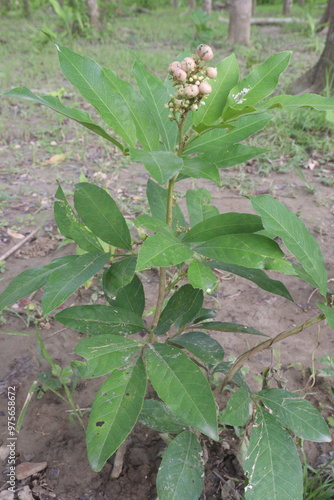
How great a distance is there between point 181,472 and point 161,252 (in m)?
0.65

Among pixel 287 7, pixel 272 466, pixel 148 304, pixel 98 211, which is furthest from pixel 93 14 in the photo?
pixel 272 466

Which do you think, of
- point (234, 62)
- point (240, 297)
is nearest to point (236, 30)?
point (240, 297)

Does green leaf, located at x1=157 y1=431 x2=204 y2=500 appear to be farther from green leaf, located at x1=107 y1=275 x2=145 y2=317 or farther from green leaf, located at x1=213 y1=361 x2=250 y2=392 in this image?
green leaf, located at x1=107 y1=275 x2=145 y2=317

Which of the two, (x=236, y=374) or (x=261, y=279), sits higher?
(x=261, y=279)

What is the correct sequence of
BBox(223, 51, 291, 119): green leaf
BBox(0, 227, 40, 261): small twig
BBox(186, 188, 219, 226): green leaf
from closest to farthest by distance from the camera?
BBox(223, 51, 291, 119): green leaf → BBox(186, 188, 219, 226): green leaf → BBox(0, 227, 40, 261): small twig

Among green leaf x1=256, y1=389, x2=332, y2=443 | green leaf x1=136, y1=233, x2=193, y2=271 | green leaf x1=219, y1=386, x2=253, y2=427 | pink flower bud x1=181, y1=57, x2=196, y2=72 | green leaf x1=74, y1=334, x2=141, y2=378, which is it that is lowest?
green leaf x1=256, y1=389, x2=332, y2=443

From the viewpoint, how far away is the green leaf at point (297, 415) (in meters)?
1.11

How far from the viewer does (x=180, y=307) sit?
130 cm

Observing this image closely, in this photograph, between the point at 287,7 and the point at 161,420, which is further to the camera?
the point at 287,7

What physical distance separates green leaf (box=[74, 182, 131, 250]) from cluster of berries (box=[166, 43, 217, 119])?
0.38m

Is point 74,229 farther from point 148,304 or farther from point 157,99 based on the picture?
point 148,304

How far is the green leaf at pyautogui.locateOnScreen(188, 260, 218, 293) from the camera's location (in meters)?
0.94

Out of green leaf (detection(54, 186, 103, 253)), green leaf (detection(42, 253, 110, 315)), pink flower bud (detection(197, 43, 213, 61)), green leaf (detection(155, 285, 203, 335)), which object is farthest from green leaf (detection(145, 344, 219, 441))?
pink flower bud (detection(197, 43, 213, 61))

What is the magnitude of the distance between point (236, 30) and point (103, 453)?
8810 millimetres
